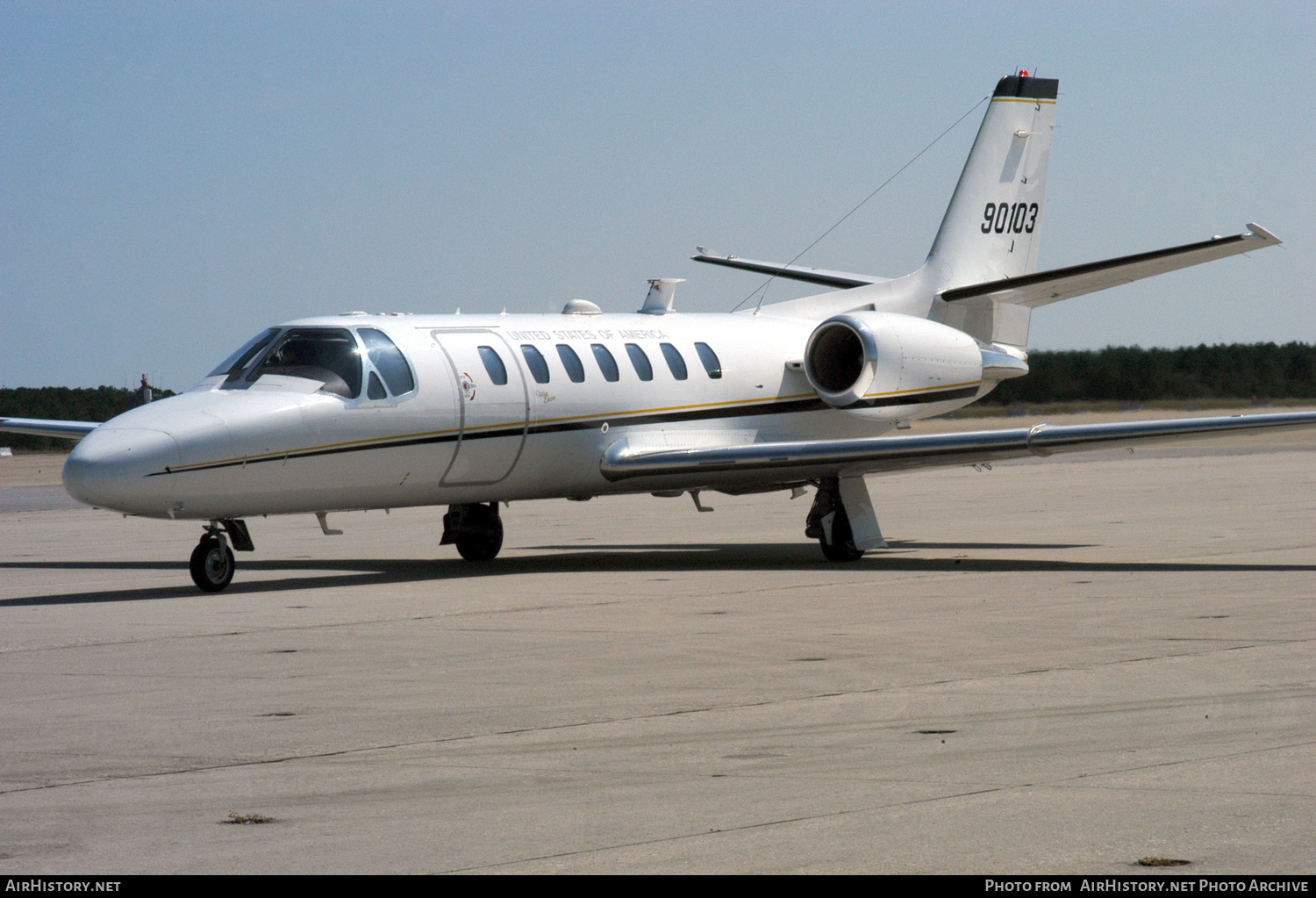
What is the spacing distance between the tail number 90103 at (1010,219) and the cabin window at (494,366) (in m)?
7.95

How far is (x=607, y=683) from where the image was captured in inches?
367

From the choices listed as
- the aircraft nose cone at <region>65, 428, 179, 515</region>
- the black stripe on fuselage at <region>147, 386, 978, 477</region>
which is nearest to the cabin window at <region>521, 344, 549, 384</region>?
the black stripe on fuselage at <region>147, 386, 978, 477</region>

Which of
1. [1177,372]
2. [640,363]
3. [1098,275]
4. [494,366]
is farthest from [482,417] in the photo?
[1177,372]

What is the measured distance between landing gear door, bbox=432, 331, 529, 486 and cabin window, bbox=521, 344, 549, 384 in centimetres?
17

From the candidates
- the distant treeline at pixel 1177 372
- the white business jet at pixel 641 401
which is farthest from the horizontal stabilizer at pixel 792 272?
the distant treeline at pixel 1177 372

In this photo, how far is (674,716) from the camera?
8250 mm

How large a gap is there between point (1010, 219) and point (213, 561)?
12.1 metres

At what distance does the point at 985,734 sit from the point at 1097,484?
24179mm

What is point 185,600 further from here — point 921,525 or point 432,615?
point 921,525

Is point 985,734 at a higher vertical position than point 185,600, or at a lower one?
higher

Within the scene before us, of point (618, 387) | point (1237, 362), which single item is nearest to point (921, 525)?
point (618, 387)

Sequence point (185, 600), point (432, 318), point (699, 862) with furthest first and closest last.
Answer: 1. point (432, 318)
2. point (185, 600)
3. point (699, 862)

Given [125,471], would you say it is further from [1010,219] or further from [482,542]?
[1010,219]

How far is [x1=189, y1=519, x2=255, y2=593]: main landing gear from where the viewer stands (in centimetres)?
1477
